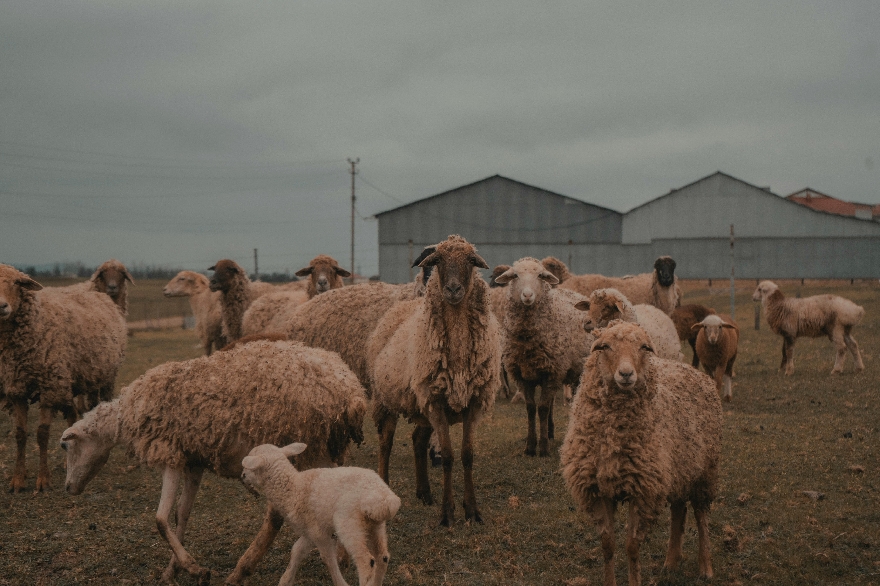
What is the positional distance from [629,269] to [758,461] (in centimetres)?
3197

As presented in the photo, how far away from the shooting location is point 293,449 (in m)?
5.11

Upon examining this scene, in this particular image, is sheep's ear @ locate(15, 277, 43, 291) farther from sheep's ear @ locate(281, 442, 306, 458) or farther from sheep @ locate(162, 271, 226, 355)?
sheep @ locate(162, 271, 226, 355)

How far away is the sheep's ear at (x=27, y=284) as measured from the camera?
8414 mm

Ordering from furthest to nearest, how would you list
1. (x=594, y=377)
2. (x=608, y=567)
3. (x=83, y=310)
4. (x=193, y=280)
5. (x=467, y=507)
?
(x=193, y=280)
(x=83, y=310)
(x=467, y=507)
(x=594, y=377)
(x=608, y=567)

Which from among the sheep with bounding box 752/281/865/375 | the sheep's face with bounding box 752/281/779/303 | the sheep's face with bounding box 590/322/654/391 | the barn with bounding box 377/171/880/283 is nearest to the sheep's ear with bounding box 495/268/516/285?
the sheep's face with bounding box 590/322/654/391

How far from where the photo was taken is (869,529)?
6.18 meters

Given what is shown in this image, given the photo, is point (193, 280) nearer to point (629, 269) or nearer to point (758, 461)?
point (758, 461)

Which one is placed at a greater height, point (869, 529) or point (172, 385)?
point (172, 385)

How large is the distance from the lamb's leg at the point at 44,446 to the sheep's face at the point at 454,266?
4.78 meters

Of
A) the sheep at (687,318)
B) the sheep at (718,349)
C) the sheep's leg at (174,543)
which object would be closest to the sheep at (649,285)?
the sheep at (687,318)

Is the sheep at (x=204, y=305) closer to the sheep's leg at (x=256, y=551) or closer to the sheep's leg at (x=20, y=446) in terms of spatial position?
the sheep's leg at (x=20, y=446)

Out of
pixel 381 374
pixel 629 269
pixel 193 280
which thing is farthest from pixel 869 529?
pixel 629 269

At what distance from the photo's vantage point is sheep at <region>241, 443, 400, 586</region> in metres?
4.59

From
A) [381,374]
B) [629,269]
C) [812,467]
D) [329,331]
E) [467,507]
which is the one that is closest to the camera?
[467,507]
